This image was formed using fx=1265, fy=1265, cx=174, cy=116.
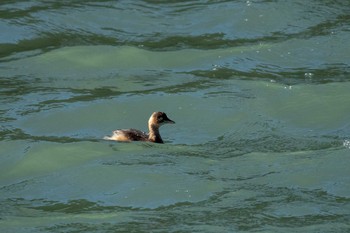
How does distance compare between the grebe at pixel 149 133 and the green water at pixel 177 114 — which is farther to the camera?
the grebe at pixel 149 133

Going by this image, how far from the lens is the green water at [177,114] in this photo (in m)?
10.3

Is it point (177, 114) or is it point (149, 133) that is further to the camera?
point (177, 114)

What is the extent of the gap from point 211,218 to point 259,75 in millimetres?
4154

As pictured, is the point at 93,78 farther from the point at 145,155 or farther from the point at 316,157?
the point at 316,157

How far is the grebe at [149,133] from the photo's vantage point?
11797mm

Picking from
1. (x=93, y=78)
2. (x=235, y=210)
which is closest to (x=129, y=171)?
(x=235, y=210)

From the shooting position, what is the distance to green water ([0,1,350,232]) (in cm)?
1030

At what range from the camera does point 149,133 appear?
473 inches

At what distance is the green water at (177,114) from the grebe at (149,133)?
0.10 metres

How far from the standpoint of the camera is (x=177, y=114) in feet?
42.1

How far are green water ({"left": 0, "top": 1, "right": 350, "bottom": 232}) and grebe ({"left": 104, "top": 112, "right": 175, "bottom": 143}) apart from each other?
0.10 metres

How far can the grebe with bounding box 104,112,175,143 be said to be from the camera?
38.7ft

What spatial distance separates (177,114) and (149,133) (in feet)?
2.85

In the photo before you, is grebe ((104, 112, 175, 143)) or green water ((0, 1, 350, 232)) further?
grebe ((104, 112, 175, 143))
